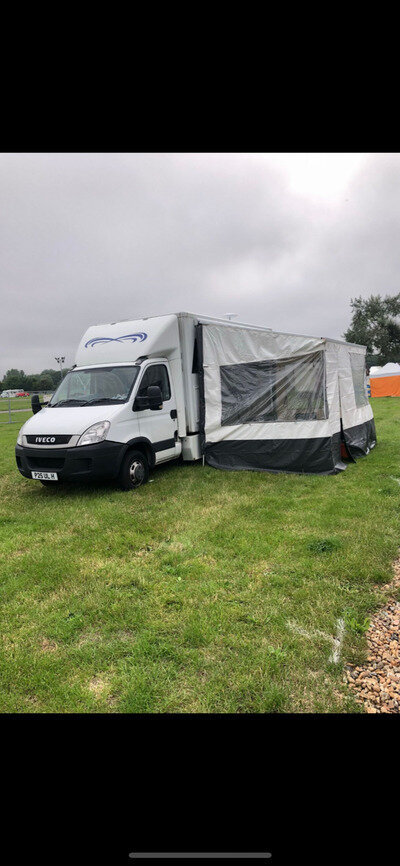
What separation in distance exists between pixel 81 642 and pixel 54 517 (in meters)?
2.77

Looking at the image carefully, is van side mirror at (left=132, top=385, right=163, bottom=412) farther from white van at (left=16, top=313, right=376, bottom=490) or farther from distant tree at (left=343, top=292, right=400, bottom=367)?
distant tree at (left=343, top=292, right=400, bottom=367)

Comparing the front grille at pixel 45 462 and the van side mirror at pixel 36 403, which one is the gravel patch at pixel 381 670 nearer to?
the front grille at pixel 45 462

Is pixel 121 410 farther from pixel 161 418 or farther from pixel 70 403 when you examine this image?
pixel 70 403

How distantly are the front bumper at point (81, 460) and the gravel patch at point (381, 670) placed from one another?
13.0 feet

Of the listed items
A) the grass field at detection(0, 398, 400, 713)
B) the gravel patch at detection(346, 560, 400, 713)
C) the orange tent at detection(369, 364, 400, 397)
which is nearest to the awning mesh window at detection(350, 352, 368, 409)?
the grass field at detection(0, 398, 400, 713)

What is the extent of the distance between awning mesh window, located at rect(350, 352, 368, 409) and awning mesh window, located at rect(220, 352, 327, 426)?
1780 mm

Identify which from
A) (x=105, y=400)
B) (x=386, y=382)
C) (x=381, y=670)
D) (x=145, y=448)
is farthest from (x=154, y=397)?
(x=386, y=382)

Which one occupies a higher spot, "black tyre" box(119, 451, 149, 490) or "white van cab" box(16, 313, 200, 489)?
"white van cab" box(16, 313, 200, 489)

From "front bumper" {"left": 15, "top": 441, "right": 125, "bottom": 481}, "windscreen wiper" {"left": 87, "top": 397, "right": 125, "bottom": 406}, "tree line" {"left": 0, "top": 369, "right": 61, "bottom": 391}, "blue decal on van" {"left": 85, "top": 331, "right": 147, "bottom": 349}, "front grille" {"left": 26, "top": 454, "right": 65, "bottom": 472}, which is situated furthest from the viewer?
"tree line" {"left": 0, "top": 369, "right": 61, "bottom": 391}

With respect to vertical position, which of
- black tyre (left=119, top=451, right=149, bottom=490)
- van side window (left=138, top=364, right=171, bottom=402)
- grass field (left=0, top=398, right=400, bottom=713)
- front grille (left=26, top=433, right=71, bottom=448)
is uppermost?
van side window (left=138, top=364, right=171, bottom=402)

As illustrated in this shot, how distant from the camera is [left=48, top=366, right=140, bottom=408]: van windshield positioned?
6.37 metres
